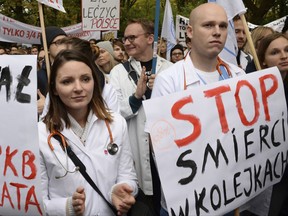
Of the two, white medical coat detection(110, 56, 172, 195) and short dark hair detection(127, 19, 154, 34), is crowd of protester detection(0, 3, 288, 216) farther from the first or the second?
short dark hair detection(127, 19, 154, 34)

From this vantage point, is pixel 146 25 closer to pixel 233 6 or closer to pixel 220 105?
pixel 233 6

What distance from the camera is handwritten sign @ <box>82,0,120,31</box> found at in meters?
7.94

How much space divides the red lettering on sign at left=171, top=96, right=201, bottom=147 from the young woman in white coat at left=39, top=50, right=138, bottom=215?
0.43 meters

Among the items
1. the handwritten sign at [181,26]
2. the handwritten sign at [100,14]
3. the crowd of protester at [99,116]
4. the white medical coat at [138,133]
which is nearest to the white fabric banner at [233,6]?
the crowd of protester at [99,116]

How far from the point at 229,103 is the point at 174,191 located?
1.92 feet

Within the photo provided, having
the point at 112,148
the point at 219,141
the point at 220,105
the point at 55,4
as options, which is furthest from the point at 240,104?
the point at 55,4

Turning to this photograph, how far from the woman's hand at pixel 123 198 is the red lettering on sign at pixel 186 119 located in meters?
0.42

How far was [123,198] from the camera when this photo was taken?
7.82 ft

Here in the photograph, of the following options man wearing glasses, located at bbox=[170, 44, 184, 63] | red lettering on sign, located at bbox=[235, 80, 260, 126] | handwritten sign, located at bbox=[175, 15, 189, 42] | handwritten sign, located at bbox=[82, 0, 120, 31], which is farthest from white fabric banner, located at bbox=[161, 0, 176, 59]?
red lettering on sign, located at bbox=[235, 80, 260, 126]

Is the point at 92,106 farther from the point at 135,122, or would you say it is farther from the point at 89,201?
the point at 135,122

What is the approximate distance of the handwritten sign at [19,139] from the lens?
2.33 metres

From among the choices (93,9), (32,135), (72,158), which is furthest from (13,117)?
(93,9)

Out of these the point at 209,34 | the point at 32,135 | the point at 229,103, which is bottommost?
the point at 32,135

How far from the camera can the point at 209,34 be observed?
2639mm
